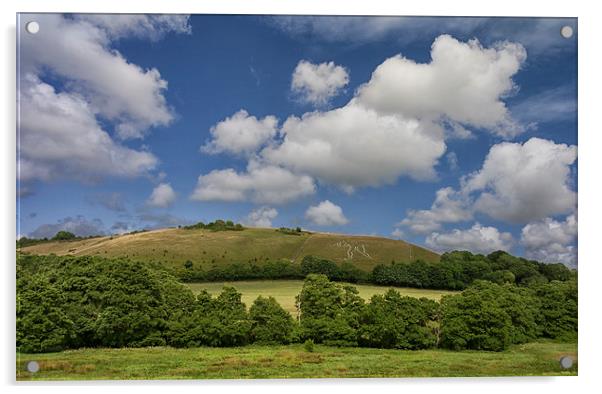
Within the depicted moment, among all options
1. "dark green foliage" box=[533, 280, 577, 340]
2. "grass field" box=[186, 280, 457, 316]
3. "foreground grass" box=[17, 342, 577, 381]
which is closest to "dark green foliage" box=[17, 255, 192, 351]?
"foreground grass" box=[17, 342, 577, 381]

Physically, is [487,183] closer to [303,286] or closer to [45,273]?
[303,286]

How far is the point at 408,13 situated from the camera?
285 inches

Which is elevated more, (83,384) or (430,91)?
(430,91)

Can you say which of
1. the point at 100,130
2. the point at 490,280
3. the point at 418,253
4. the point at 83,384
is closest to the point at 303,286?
the point at 418,253

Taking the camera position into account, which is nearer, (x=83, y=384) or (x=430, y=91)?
(x=83, y=384)

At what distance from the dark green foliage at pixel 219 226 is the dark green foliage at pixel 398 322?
232 cm

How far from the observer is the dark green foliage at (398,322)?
753cm

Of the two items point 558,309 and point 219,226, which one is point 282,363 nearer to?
point 219,226

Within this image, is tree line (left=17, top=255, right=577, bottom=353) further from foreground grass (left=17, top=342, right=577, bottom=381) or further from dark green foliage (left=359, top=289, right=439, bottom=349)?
foreground grass (left=17, top=342, right=577, bottom=381)

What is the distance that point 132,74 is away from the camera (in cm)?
743

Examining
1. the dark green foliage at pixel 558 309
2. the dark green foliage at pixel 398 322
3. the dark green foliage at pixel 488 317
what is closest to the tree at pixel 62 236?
the dark green foliage at pixel 398 322

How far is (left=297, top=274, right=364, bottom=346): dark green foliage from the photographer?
755cm

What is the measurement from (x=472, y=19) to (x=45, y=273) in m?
7.24

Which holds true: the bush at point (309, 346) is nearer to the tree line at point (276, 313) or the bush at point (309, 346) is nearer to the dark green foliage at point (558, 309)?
the tree line at point (276, 313)
